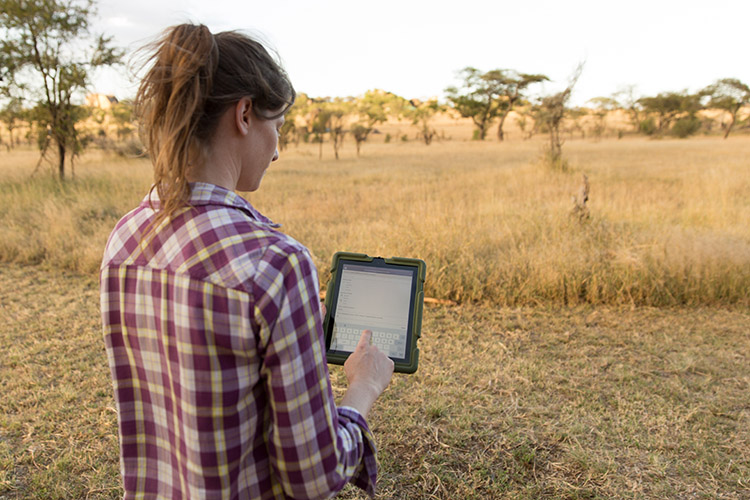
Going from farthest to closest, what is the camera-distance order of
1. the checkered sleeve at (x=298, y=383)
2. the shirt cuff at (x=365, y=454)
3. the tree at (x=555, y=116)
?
the tree at (x=555, y=116) < the shirt cuff at (x=365, y=454) < the checkered sleeve at (x=298, y=383)

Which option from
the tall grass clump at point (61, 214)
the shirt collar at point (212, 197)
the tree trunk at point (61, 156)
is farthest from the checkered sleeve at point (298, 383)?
the tree trunk at point (61, 156)

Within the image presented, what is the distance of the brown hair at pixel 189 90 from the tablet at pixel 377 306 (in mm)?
606

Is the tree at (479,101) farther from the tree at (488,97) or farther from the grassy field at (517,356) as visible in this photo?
the grassy field at (517,356)

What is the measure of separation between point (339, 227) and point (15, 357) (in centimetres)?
374

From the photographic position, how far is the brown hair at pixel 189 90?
2.71ft

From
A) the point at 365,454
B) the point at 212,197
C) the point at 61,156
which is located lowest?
the point at 365,454

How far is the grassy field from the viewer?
239 cm

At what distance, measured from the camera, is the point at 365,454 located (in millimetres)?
969

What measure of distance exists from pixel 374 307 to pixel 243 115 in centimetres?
70

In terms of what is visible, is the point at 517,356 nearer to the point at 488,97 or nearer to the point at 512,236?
the point at 512,236

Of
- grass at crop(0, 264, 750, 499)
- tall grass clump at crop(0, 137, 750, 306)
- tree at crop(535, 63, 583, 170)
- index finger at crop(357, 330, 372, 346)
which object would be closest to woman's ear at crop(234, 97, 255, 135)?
index finger at crop(357, 330, 372, 346)

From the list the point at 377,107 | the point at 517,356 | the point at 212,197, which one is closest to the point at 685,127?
the point at 377,107

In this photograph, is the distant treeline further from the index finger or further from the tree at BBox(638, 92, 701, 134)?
the index finger

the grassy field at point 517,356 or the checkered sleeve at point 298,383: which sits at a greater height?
the checkered sleeve at point 298,383
